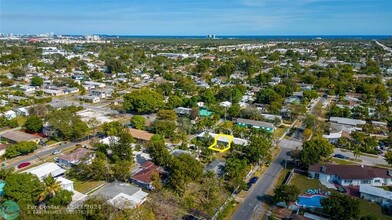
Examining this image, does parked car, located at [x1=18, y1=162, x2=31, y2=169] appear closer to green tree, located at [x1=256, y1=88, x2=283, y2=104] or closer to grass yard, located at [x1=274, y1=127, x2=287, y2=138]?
grass yard, located at [x1=274, y1=127, x2=287, y2=138]

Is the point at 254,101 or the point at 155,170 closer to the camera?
the point at 155,170

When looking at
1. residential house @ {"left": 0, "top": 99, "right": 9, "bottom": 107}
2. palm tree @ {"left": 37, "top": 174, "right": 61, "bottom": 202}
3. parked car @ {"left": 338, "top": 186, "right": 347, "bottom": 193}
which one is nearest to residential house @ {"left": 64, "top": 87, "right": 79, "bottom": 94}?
residential house @ {"left": 0, "top": 99, "right": 9, "bottom": 107}

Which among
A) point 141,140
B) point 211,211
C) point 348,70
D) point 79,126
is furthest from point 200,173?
point 348,70

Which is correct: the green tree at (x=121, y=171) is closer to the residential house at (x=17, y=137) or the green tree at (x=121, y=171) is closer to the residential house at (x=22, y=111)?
the residential house at (x=17, y=137)

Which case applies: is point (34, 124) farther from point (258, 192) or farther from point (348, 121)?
point (348, 121)

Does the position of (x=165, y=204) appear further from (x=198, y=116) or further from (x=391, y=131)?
(x=391, y=131)

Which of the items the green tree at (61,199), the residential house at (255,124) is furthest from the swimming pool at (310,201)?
the green tree at (61,199)
